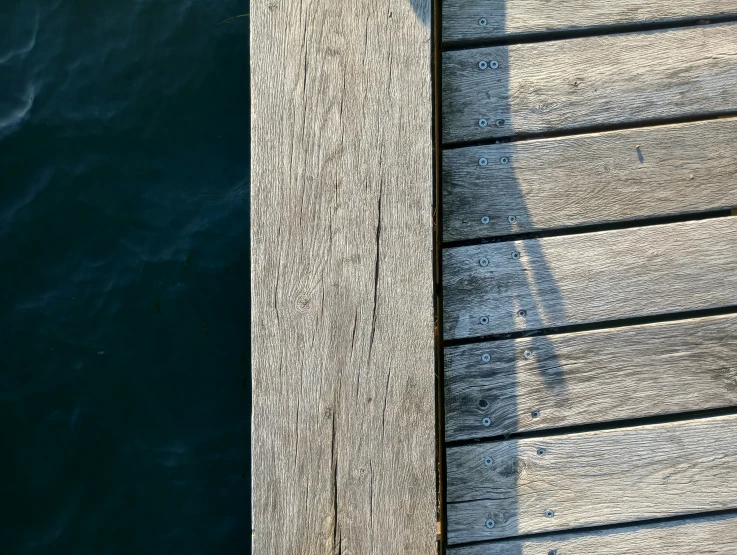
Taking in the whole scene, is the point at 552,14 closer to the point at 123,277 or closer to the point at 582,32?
the point at 582,32

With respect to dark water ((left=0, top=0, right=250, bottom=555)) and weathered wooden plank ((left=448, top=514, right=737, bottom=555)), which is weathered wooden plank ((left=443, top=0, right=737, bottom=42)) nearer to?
dark water ((left=0, top=0, right=250, bottom=555))

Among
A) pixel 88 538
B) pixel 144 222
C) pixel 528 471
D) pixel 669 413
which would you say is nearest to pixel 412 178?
pixel 528 471

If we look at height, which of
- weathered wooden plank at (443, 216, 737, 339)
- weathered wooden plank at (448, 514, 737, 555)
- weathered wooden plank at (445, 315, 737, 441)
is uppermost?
weathered wooden plank at (443, 216, 737, 339)

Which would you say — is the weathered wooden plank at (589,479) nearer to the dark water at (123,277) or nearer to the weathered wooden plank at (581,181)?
the weathered wooden plank at (581,181)

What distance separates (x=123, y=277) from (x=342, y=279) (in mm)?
1652

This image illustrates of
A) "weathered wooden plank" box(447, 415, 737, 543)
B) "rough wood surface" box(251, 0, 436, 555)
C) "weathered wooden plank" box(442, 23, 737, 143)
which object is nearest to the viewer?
"rough wood surface" box(251, 0, 436, 555)

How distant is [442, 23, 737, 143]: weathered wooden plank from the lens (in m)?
2.79

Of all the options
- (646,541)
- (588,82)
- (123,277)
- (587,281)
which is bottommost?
(646,541)

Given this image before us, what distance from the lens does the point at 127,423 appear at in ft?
11.2

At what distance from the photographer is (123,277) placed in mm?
3561

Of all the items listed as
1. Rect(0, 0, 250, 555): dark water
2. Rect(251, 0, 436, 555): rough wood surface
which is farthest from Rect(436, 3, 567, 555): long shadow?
Rect(0, 0, 250, 555): dark water

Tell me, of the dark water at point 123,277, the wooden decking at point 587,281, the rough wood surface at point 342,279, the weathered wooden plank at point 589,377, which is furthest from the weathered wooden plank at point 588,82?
the dark water at point 123,277

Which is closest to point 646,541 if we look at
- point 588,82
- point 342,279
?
point 342,279

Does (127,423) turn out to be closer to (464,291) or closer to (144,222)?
(144,222)
